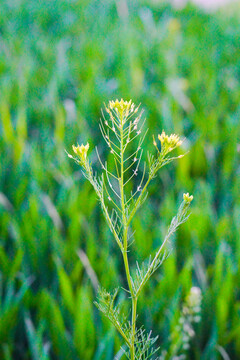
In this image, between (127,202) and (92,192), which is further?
(92,192)

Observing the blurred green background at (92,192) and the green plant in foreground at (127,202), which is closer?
the green plant in foreground at (127,202)

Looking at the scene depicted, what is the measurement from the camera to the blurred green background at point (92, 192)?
90 cm

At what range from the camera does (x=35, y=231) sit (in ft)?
3.67

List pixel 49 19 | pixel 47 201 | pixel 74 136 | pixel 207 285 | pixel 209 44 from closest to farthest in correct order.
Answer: pixel 207 285
pixel 47 201
pixel 74 136
pixel 209 44
pixel 49 19

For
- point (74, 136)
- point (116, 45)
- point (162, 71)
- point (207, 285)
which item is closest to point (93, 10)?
point (116, 45)

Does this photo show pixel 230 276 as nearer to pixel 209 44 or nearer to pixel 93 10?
pixel 209 44

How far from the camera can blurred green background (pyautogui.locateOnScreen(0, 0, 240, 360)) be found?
90 cm

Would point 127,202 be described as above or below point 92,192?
below

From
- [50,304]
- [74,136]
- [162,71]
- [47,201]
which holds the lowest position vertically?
[50,304]

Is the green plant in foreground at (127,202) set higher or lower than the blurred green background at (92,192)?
lower

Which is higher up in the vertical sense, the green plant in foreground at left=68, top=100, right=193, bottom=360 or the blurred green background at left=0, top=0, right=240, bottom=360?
the blurred green background at left=0, top=0, right=240, bottom=360

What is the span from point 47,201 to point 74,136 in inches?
13.9

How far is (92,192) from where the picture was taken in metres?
1.28

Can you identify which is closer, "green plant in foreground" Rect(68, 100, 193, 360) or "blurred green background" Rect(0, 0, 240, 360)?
"green plant in foreground" Rect(68, 100, 193, 360)
